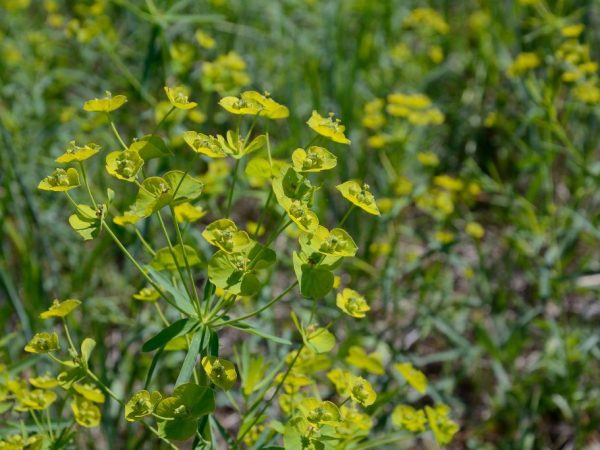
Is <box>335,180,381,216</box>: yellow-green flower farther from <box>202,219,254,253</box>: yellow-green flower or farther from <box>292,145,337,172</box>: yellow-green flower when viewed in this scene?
<box>202,219,254,253</box>: yellow-green flower

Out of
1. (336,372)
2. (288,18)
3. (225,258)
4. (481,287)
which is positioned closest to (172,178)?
(225,258)

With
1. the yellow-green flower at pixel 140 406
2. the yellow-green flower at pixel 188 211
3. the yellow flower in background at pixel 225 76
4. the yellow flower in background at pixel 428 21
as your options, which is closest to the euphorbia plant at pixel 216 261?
the yellow-green flower at pixel 140 406

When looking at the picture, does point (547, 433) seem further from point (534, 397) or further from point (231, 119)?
point (231, 119)

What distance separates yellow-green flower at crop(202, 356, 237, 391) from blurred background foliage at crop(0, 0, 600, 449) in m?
0.39

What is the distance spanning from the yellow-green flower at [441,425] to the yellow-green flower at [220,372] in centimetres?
47

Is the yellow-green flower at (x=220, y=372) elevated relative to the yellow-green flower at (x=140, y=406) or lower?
elevated

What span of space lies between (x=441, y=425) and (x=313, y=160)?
1.99ft

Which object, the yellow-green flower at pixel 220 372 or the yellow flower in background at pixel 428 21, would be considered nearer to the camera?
the yellow-green flower at pixel 220 372

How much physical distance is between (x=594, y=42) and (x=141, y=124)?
75.3 inches

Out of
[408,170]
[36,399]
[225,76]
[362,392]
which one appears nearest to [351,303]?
[362,392]

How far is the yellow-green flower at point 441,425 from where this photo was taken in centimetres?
146

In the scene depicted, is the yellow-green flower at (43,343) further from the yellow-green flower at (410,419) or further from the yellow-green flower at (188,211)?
the yellow-green flower at (410,419)

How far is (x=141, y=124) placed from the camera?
3066mm

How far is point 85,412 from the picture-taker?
4.60ft
